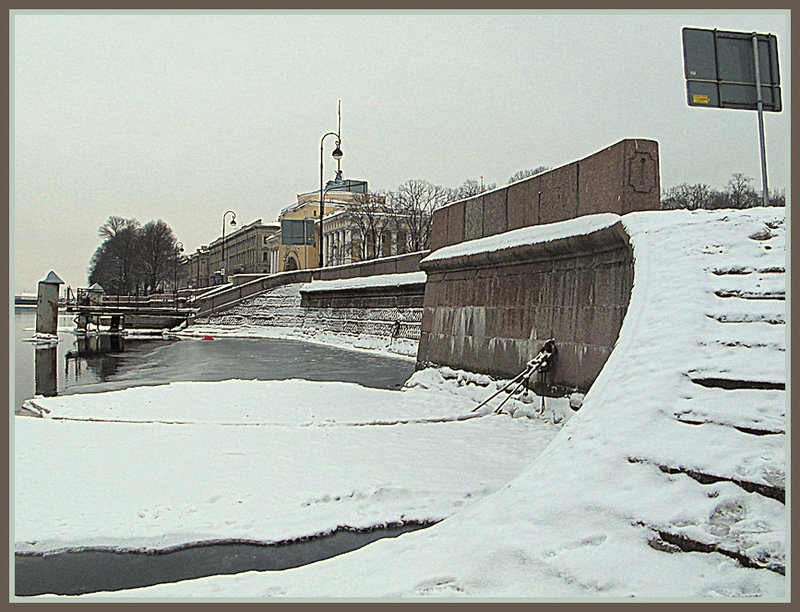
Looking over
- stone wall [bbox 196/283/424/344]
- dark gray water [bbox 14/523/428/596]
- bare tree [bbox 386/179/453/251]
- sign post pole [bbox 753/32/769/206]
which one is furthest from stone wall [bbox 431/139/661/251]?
bare tree [bbox 386/179/453/251]

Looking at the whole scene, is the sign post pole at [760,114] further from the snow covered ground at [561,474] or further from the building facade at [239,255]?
the building facade at [239,255]

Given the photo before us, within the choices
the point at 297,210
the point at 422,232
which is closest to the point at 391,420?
the point at 422,232

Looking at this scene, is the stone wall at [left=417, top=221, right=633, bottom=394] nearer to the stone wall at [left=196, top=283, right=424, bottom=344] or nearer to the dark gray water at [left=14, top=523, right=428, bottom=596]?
the dark gray water at [left=14, top=523, right=428, bottom=596]

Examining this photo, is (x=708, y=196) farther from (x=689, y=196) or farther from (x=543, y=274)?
(x=543, y=274)

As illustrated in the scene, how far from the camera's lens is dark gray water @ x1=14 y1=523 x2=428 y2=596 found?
414 cm

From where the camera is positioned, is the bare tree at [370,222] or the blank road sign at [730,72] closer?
the blank road sign at [730,72]

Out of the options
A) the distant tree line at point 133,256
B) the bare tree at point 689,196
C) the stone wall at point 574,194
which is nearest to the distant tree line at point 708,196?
the bare tree at point 689,196

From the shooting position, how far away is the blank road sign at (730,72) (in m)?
9.26

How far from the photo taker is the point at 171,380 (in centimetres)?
1434

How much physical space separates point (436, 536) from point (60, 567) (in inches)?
85.7

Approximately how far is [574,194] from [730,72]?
2538 mm

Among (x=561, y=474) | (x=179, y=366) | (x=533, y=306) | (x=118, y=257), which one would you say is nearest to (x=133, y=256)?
(x=118, y=257)

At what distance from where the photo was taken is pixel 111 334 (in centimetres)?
3622

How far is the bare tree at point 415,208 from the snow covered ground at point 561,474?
45.6m
